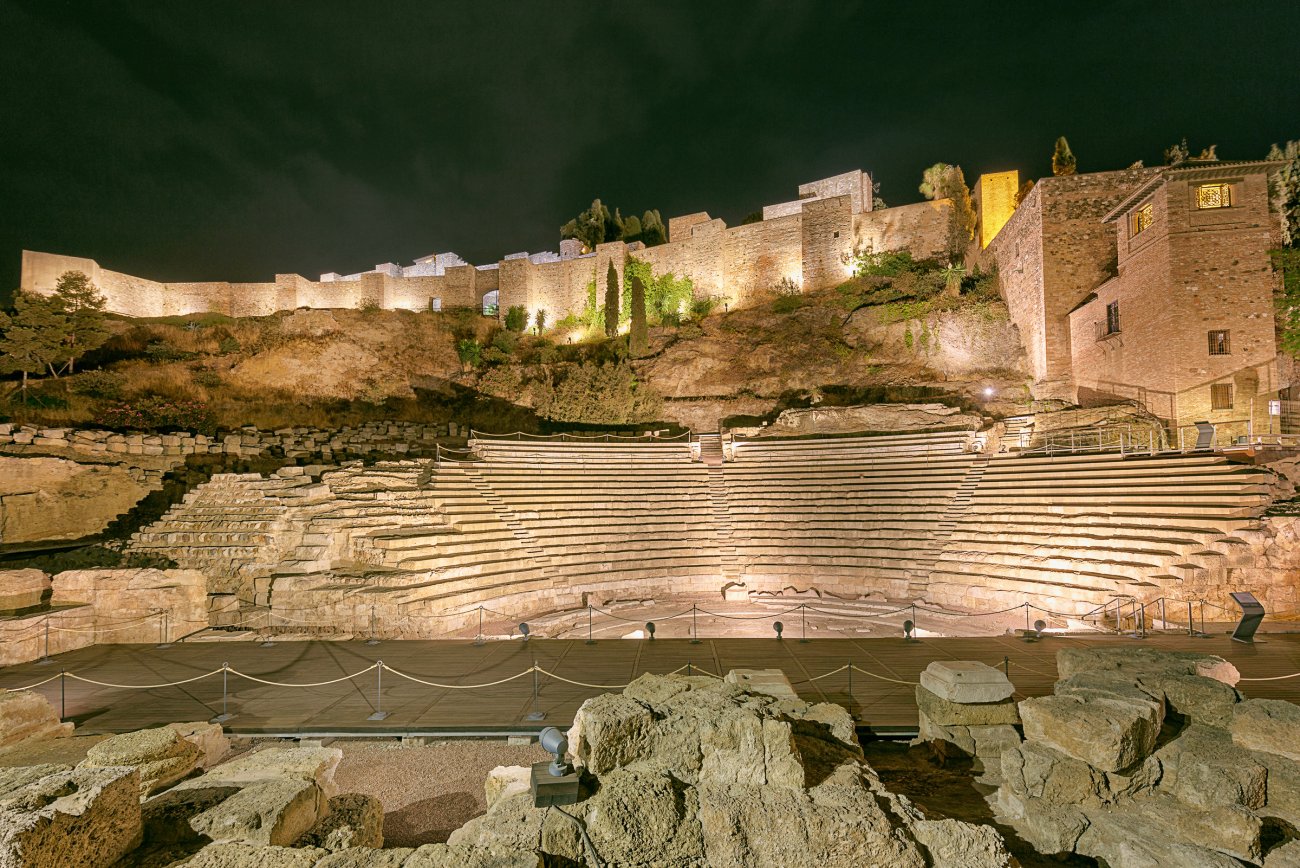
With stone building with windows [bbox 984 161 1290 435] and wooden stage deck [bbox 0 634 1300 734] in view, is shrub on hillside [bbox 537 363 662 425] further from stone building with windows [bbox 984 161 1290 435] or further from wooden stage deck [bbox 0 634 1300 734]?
stone building with windows [bbox 984 161 1290 435]

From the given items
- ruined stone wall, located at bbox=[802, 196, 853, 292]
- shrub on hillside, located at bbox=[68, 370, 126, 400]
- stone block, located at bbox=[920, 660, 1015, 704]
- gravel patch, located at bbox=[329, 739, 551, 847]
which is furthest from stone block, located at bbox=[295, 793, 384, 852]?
ruined stone wall, located at bbox=[802, 196, 853, 292]

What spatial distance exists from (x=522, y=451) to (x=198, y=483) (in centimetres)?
800

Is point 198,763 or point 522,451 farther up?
point 522,451

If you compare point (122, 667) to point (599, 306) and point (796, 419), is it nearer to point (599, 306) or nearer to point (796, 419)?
point (796, 419)

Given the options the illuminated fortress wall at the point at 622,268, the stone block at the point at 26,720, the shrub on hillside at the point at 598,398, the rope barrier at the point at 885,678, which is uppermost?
the illuminated fortress wall at the point at 622,268

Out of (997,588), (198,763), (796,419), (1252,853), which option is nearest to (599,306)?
(796,419)

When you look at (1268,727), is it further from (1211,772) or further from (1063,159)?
(1063,159)

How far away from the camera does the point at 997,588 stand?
1115 centimetres

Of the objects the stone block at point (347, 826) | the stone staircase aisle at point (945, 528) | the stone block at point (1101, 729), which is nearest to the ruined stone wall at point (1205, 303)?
the stone staircase aisle at point (945, 528)

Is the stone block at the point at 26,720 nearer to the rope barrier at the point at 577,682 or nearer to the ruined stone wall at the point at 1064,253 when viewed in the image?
the rope barrier at the point at 577,682

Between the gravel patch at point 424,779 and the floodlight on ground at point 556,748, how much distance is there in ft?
6.23

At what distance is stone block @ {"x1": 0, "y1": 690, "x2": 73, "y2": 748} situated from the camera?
528cm

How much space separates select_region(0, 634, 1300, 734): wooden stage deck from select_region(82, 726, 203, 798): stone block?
136 centimetres

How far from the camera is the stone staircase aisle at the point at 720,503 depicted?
14177 millimetres
